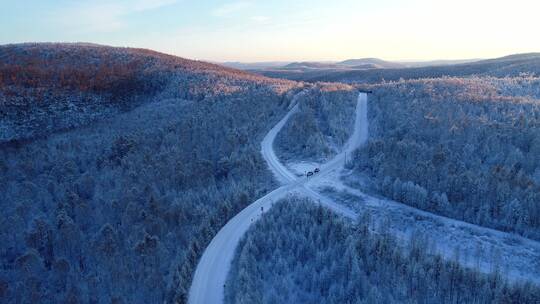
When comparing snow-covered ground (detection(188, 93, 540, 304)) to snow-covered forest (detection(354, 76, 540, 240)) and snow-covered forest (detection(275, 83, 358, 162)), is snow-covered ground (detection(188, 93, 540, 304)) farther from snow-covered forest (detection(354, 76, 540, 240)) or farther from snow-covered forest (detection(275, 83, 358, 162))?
snow-covered forest (detection(275, 83, 358, 162))

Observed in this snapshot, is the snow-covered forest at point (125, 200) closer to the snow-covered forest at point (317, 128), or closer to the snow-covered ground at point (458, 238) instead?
the snow-covered forest at point (317, 128)

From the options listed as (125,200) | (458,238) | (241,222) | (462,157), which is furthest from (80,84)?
(458,238)

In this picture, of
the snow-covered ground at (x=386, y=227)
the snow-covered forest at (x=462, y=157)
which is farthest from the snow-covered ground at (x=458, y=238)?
the snow-covered forest at (x=462, y=157)

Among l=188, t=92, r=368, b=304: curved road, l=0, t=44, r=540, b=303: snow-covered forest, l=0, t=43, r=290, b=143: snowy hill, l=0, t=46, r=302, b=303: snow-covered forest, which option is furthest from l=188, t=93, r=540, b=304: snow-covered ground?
l=0, t=43, r=290, b=143: snowy hill

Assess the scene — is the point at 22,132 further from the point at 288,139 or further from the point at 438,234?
the point at 438,234

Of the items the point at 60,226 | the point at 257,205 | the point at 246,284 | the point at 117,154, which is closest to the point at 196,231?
the point at 257,205

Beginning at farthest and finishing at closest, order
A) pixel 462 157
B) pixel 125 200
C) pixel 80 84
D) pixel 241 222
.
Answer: pixel 80 84
pixel 125 200
pixel 462 157
pixel 241 222

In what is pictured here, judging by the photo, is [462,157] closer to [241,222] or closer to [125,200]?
[241,222]
